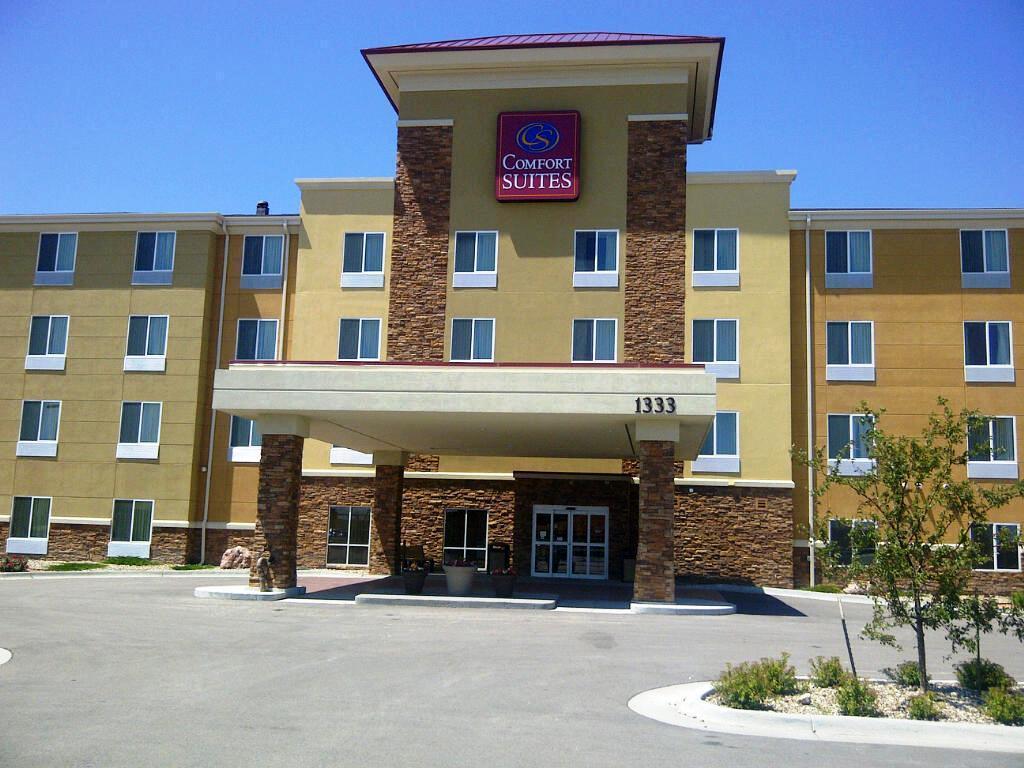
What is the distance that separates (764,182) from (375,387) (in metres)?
16.9

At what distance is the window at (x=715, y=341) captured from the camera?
3127 centimetres

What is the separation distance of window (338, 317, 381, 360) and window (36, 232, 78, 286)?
1096 cm

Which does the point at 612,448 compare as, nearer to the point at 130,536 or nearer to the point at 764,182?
the point at 764,182

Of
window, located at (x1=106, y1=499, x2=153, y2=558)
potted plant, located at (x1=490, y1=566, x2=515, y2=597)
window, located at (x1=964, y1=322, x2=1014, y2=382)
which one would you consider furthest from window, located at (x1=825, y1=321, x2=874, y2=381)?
window, located at (x1=106, y1=499, x2=153, y2=558)

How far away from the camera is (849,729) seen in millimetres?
9516

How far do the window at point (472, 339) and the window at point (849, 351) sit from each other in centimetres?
1110

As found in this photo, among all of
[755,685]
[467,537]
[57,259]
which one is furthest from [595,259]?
[755,685]

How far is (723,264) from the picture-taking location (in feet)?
104

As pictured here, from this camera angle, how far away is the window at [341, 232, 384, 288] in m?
32.7

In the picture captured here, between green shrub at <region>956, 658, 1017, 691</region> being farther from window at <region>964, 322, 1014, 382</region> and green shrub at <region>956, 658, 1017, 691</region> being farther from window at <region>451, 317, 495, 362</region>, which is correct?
window at <region>964, 322, 1014, 382</region>

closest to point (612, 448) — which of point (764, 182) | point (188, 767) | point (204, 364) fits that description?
point (764, 182)

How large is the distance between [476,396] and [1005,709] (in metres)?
12.7

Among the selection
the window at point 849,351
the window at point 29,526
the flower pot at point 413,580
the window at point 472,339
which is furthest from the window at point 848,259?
the window at point 29,526

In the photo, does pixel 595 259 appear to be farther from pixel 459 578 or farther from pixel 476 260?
pixel 459 578
